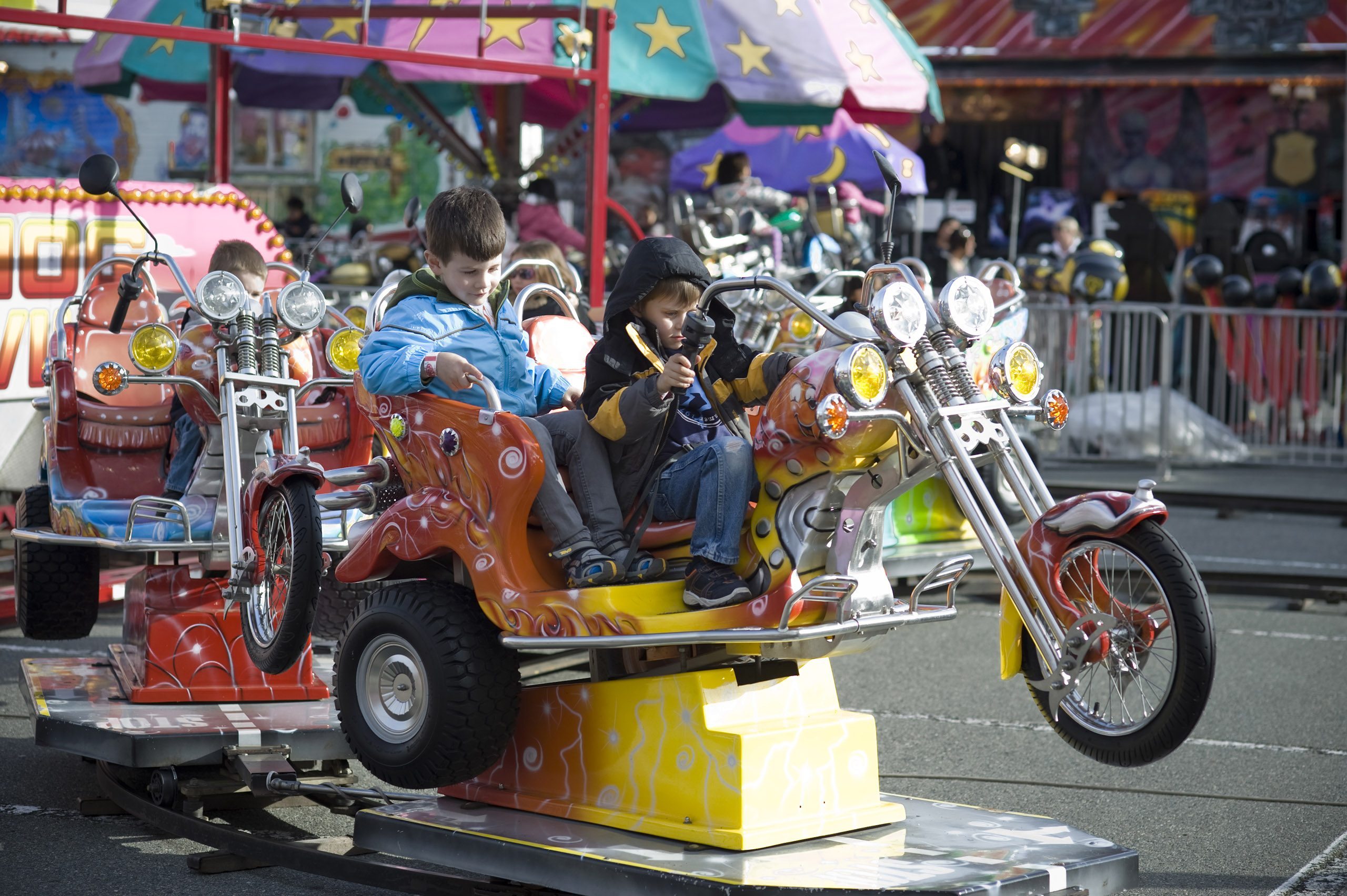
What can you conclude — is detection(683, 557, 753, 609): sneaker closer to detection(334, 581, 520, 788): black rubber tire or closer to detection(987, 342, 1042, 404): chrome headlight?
detection(334, 581, 520, 788): black rubber tire

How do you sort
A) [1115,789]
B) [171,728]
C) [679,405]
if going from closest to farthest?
[679,405] < [171,728] < [1115,789]

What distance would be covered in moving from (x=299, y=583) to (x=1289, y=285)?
1265cm

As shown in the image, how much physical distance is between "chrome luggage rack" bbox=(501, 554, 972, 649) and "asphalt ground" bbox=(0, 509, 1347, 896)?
1.08m

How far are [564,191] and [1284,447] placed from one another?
12.7 metres

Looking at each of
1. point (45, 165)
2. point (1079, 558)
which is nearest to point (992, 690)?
point (1079, 558)

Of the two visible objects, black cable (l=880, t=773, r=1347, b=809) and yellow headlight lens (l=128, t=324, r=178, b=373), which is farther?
yellow headlight lens (l=128, t=324, r=178, b=373)

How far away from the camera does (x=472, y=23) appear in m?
12.6

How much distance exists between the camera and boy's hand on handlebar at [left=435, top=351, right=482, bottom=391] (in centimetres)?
442

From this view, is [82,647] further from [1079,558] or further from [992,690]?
[1079,558]

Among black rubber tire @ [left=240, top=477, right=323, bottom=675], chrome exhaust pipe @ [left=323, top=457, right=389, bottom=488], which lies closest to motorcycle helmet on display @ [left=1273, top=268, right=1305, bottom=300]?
chrome exhaust pipe @ [left=323, top=457, right=389, bottom=488]

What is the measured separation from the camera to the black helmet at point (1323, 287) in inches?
576

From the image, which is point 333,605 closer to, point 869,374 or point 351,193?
point 351,193

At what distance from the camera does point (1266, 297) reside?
50.5ft

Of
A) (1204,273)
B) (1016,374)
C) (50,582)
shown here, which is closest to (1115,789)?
(1016,374)
